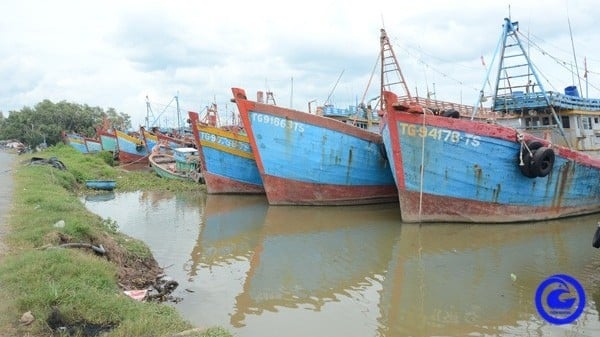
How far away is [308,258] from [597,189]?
9905 mm

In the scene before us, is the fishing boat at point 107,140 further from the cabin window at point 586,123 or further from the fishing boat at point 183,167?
the cabin window at point 586,123

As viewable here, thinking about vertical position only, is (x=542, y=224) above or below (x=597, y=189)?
below

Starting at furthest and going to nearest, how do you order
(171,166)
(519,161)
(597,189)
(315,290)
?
(171,166), (597,189), (519,161), (315,290)

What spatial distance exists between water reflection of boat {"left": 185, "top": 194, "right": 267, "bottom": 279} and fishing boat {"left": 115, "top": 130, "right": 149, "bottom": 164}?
19.6 m

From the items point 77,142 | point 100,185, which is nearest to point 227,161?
point 100,185

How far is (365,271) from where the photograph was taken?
29.8 feet

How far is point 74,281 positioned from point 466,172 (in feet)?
32.3

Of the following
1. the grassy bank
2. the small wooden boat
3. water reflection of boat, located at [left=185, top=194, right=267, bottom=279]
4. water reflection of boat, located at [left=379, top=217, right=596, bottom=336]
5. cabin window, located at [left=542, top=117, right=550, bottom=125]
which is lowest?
the small wooden boat

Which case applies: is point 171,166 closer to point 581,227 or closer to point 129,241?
point 129,241

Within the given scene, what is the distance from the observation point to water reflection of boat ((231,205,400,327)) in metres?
7.70

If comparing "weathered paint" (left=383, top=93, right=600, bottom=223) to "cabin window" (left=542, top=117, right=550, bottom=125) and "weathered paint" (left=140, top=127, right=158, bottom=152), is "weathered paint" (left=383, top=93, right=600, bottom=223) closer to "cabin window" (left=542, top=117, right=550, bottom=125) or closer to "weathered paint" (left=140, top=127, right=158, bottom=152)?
"cabin window" (left=542, top=117, right=550, bottom=125)

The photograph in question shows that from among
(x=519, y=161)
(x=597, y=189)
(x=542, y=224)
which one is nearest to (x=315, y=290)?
(x=519, y=161)

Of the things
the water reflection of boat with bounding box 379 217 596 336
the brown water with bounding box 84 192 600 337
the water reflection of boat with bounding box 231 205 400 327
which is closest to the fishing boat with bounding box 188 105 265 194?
the water reflection of boat with bounding box 231 205 400 327

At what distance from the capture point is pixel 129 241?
960 centimetres
